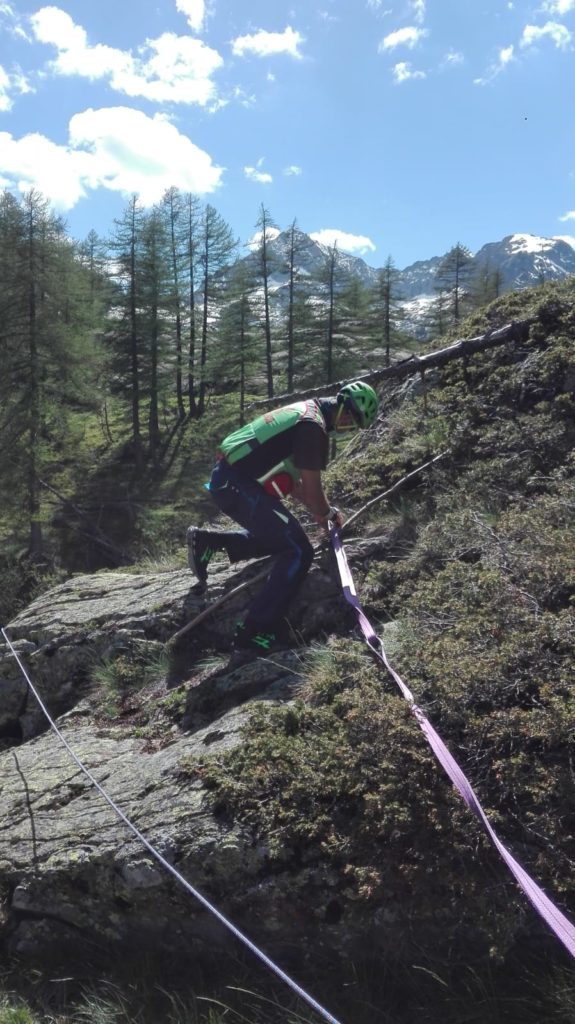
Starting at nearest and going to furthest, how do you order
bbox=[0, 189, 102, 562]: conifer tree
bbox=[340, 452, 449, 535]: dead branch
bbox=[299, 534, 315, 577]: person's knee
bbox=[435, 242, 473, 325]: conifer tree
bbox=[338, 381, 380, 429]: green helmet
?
bbox=[299, 534, 315, 577]: person's knee, bbox=[338, 381, 380, 429]: green helmet, bbox=[340, 452, 449, 535]: dead branch, bbox=[0, 189, 102, 562]: conifer tree, bbox=[435, 242, 473, 325]: conifer tree

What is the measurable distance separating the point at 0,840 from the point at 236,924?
5.51ft

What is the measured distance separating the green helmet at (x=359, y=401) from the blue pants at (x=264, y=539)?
3.18 feet

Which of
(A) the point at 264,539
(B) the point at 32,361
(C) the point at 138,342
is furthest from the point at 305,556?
(C) the point at 138,342

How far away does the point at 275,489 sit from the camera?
6.29 meters

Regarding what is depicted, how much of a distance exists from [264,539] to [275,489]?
67cm

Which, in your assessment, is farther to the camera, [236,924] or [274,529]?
[274,529]

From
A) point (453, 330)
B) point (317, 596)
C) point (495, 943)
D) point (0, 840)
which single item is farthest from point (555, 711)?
point (453, 330)

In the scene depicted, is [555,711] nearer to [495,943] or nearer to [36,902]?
[495,943]

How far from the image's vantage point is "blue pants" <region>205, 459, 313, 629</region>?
5488mm

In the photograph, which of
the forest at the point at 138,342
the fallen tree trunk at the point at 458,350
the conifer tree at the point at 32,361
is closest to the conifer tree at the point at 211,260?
the forest at the point at 138,342

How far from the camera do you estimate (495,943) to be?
2736 mm

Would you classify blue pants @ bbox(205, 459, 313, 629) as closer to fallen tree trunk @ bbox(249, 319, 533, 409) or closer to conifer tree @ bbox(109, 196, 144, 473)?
fallen tree trunk @ bbox(249, 319, 533, 409)

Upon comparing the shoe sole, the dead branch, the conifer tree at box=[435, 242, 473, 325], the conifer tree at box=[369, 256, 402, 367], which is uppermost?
the conifer tree at box=[435, 242, 473, 325]

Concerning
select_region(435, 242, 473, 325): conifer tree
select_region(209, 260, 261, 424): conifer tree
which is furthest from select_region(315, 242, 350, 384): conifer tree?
select_region(435, 242, 473, 325): conifer tree
